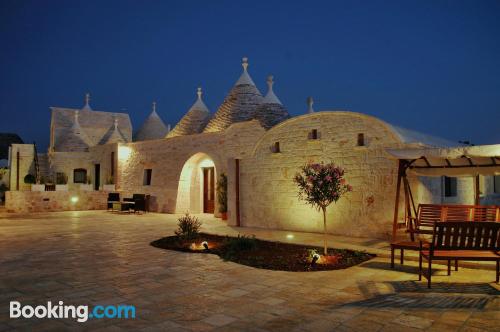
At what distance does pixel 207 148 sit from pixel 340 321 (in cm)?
1175

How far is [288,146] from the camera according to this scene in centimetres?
1036

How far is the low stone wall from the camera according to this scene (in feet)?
54.6

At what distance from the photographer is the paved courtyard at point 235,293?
143 inches

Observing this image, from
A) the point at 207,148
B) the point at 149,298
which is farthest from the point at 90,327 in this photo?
the point at 207,148

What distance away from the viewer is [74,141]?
2378 cm

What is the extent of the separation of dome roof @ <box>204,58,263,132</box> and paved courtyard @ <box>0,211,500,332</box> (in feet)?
29.7

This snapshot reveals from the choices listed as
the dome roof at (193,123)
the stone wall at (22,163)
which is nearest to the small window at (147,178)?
the dome roof at (193,123)

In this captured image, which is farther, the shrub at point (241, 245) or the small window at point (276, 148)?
the small window at point (276, 148)

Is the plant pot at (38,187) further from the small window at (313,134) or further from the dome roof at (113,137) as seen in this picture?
the small window at (313,134)

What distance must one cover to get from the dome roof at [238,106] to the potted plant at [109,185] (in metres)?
5.77

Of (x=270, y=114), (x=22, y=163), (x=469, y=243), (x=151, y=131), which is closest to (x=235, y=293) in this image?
(x=469, y=243)

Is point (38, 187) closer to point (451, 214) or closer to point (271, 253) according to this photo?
point (271, 253)

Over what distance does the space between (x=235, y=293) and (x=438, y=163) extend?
5.26 metres

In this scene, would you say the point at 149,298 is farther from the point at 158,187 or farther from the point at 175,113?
the point at 175,113
